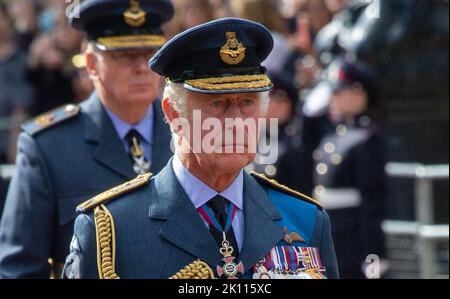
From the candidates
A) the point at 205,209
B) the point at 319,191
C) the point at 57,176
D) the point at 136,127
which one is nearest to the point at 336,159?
the point at 319,191

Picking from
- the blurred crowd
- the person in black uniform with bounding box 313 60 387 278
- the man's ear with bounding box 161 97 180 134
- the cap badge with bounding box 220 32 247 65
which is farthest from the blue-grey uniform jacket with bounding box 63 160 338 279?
the blurred crowd

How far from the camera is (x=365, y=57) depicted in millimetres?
10773

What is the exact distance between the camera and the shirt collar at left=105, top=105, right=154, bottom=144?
681 centimetres

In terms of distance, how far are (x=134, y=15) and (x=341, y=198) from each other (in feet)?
9.29

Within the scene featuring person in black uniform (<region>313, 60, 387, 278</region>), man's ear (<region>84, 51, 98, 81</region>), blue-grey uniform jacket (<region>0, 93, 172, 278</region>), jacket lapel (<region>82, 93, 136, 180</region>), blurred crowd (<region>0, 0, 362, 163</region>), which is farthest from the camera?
blurred crowd (<region>0, 0, 362, 163</region>)

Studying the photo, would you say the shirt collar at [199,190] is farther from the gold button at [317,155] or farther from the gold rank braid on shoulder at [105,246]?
the gold button at [317,155]

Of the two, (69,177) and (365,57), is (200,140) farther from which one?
(365,57)

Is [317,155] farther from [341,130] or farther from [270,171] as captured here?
[270,171]

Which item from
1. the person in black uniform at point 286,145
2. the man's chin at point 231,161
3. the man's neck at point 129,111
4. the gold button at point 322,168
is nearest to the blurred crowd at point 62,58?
the person in black uniform at point 286,145

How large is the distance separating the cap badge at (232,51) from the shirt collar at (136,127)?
190 cm

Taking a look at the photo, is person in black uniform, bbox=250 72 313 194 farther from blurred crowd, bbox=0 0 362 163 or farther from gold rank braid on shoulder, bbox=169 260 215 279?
gold rank braid on shoulder, bbox=169 260 215 279

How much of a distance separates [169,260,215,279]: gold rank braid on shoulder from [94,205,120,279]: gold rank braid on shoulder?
217mm

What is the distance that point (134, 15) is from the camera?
7012 millimetres

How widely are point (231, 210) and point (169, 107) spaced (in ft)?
1.51
